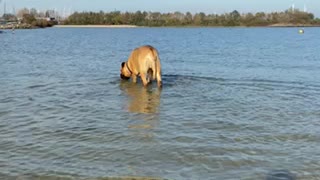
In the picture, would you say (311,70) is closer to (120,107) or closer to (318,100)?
(318,100)

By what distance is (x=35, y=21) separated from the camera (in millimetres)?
188125

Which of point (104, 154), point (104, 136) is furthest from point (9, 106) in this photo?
point (104, 154)

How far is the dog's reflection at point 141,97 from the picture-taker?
11.9 meters

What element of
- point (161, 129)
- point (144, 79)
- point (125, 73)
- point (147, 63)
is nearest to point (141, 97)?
point (147, 63)

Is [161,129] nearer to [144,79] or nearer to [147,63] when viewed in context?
[147,63]

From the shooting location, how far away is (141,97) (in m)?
13.9

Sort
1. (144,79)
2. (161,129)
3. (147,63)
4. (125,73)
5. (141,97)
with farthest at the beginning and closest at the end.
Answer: (125,73), (144,79), (147,63), (141,97), (161,129)

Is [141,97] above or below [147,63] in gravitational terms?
below

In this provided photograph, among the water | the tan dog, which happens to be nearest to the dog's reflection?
the water

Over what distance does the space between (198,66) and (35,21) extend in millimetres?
174012

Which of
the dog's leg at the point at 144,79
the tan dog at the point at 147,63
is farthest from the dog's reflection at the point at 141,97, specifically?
the tan dog at the point at 147,63

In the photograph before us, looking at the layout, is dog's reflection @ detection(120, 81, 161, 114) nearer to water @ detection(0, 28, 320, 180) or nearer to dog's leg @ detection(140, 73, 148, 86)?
water @ detection(0, 28, 320, 180)

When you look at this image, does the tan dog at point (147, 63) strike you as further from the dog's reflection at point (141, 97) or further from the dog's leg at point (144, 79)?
the dog's reflection at point (141, 97)

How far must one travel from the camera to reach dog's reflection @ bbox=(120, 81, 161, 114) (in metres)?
11.9
